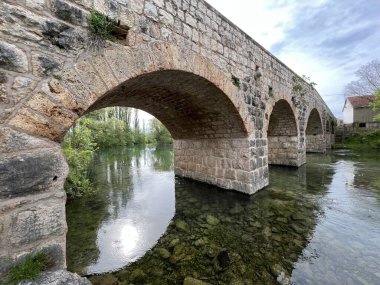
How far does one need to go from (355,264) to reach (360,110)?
3178 cm

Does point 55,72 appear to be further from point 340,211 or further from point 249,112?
point 340,211

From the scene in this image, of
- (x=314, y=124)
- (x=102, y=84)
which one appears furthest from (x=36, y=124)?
(x=314, y=124)

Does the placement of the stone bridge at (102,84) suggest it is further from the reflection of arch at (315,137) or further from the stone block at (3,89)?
the reflection of arch at (315,137)

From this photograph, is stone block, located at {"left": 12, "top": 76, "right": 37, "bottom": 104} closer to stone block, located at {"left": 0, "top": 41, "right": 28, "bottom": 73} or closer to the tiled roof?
stone block, located at {"left": 0, "top": 41, "right": 28, "bottom": 73}

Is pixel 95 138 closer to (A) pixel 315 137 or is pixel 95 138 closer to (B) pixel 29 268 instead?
(A) pixel 315 137

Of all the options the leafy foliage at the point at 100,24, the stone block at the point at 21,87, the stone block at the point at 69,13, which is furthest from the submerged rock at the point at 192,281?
the stone block at the point at 69,13

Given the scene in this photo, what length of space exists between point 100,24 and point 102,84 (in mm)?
686

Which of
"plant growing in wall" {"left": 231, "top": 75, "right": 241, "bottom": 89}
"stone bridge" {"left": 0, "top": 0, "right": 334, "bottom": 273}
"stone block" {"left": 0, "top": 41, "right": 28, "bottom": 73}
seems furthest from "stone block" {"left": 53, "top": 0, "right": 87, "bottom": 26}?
"plant growing in wall" {"left": 231, "top": 75, "right": 241, "bottom": 89}

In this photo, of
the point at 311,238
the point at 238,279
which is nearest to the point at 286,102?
the point at 311,238

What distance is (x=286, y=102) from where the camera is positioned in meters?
7.82

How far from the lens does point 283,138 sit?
953cm

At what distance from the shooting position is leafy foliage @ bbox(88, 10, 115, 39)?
2385 mm

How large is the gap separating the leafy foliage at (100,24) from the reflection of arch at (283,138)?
24.2 feet

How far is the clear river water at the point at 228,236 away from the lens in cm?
263
